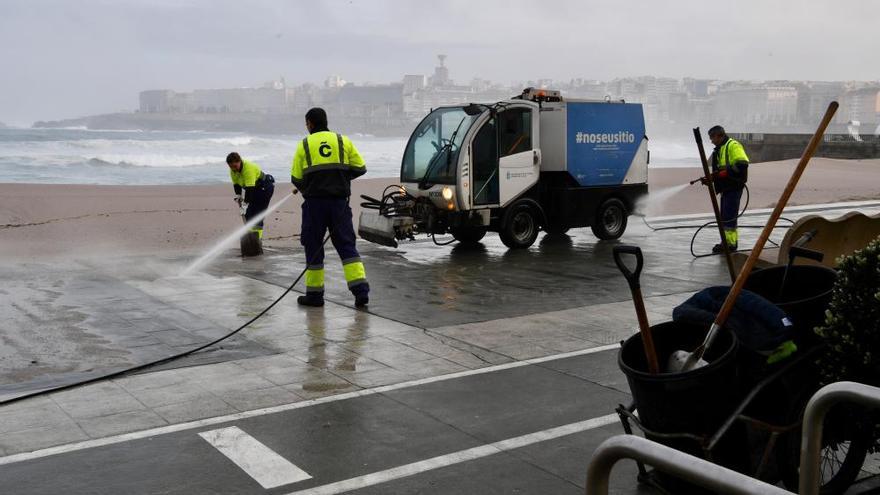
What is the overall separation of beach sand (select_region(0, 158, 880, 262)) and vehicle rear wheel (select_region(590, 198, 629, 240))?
5.36 m

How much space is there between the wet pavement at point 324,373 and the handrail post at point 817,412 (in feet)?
5.04

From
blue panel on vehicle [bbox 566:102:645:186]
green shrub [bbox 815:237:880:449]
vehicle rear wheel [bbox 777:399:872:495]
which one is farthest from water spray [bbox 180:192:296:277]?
green shrub [bbox 815:237:880:449]

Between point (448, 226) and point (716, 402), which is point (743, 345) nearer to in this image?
point (716, 402)

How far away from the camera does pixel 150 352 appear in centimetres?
717

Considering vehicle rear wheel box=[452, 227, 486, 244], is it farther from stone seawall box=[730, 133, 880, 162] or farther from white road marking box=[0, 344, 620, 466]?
stone seawall box=[730, 133, 880, 162]

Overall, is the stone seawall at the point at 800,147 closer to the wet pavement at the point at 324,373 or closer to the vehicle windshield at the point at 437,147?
the vehicle windshield at the point at 437,147

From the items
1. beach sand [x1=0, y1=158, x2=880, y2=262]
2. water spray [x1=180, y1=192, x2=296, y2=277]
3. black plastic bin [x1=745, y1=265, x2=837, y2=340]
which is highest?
black plastic bin [x1=745, y1=265, x2=837, y2=340]

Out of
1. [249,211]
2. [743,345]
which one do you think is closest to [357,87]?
Result: [249,211]

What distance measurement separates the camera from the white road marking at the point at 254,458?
454cm

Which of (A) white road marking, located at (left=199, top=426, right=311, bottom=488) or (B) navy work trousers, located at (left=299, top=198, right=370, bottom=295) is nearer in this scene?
(A) white road marking, located at (left=199, top=426, right=311, bottom=488)

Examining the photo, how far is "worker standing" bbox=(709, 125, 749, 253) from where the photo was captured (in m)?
12.7

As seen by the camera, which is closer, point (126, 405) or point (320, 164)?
point (126, 405)

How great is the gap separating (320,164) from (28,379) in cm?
358

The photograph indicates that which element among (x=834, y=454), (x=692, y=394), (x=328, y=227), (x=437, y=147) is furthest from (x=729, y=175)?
(x=692, y=394)
